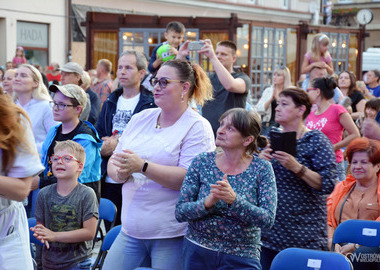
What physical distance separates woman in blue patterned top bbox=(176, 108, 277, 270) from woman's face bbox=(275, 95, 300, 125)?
2.54ft

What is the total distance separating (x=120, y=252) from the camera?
11.3 feet

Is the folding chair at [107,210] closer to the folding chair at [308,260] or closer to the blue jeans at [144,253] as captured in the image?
the blue jeans at [144,253]

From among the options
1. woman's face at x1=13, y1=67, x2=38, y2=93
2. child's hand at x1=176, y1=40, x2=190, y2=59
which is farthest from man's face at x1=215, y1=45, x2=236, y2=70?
woman's face at x1=13, y1=67, x2=38, y2=93

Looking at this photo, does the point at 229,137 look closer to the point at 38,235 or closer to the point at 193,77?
the point at 193,77

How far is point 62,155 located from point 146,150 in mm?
1377

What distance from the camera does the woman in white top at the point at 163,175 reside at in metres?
3.32

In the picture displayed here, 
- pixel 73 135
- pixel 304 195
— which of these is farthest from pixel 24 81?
pixel 304 195

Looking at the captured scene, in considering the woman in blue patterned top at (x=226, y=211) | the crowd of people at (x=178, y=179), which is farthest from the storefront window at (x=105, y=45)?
the woman in blue patterned top at (x=226, y=211)

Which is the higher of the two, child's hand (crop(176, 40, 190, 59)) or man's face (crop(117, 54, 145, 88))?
child's hand (crop(176, 40, 190, 59))

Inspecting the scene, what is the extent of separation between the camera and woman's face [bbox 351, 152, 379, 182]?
4.91 m

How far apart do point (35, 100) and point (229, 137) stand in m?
3.05

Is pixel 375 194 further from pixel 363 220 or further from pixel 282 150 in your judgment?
pixel 282 150

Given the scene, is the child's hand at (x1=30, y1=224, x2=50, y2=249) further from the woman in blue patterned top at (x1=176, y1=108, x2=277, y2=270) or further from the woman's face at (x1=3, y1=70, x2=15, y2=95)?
the woman's face at (x1=3, y1=70, x2=15, y2=95)

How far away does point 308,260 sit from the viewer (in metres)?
3.74
